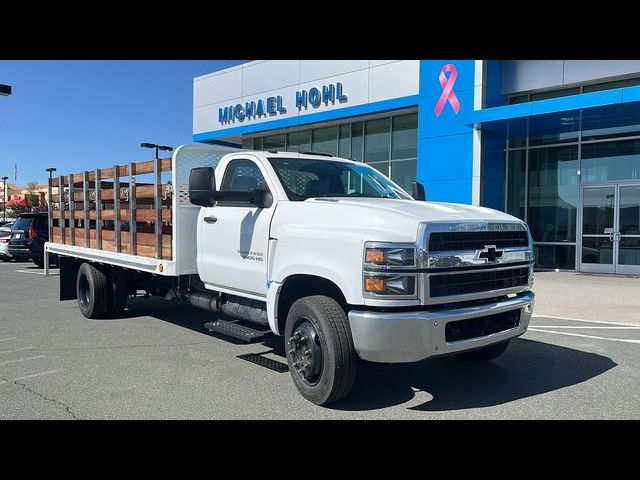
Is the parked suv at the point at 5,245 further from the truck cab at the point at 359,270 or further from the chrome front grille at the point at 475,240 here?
the chrome front grille at the point at 475,240

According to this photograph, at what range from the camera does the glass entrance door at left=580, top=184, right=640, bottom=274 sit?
605 inches

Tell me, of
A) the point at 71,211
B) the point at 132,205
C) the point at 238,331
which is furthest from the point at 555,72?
the point at 238,331

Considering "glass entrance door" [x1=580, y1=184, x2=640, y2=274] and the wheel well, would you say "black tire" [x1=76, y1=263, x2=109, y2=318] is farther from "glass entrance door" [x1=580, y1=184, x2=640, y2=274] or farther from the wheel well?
"glass entrance door" [x1=580, y1=184, x2=640, y2=274]

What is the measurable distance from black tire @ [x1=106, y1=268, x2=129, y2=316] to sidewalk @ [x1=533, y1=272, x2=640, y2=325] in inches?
263

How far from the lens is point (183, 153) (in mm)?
6473

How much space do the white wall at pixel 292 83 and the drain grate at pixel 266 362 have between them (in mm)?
12972

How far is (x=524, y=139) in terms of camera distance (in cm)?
1703

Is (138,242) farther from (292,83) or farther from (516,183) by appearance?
(292,83)

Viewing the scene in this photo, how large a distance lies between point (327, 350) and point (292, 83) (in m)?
17.4

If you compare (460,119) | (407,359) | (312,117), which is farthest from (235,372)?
(312,117)

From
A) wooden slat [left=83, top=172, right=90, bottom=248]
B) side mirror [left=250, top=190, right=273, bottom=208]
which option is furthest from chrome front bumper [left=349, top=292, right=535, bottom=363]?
wooden slat [left=83, top=172, right=90, bottom=248]
